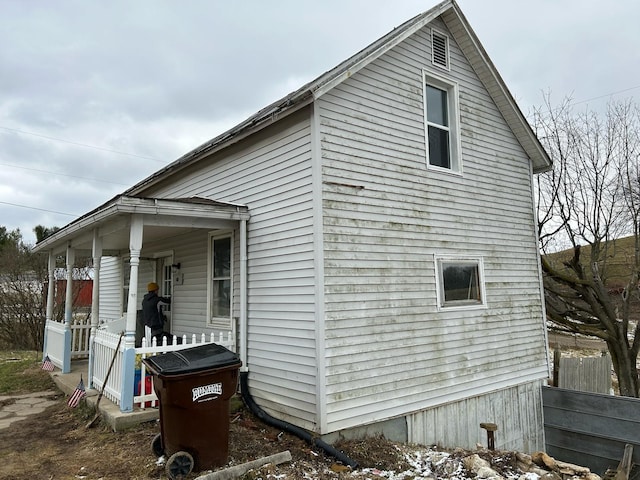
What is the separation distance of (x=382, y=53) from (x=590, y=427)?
26.3 ft

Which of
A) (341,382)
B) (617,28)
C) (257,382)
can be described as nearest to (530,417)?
(341,382)

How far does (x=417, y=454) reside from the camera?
5.90 m

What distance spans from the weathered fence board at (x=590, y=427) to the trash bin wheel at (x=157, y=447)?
7735 millimetres

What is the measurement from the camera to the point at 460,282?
7711 mm

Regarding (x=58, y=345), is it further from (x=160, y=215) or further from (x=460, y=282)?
(x=460, y=282)

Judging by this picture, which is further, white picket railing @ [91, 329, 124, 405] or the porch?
white picket railing @ [91, 329, 124, 405]

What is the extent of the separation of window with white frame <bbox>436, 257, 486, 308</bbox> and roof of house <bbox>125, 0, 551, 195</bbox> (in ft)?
10.7

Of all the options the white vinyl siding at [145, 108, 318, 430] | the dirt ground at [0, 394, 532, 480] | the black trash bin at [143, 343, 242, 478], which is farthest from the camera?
the white vinyl siding at [145, 108, 318, 430]

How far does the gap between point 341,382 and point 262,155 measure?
3669mm

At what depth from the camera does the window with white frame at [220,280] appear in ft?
25.4

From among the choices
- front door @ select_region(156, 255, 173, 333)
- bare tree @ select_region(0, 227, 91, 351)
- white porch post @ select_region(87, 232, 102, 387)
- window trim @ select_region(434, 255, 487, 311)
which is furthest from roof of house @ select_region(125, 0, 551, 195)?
bare tree @ select_region(0, 227, 91, 351)

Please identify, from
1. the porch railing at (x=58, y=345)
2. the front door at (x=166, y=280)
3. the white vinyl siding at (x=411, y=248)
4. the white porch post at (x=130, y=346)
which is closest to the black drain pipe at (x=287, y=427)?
the white vinyl siding at (x=411, y=248)

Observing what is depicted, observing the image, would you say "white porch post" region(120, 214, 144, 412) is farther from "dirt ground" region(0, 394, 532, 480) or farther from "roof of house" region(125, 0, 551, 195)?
"roof of house" region(125, 0, 551, 195)

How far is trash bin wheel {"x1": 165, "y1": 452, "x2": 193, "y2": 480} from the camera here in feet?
13.7
